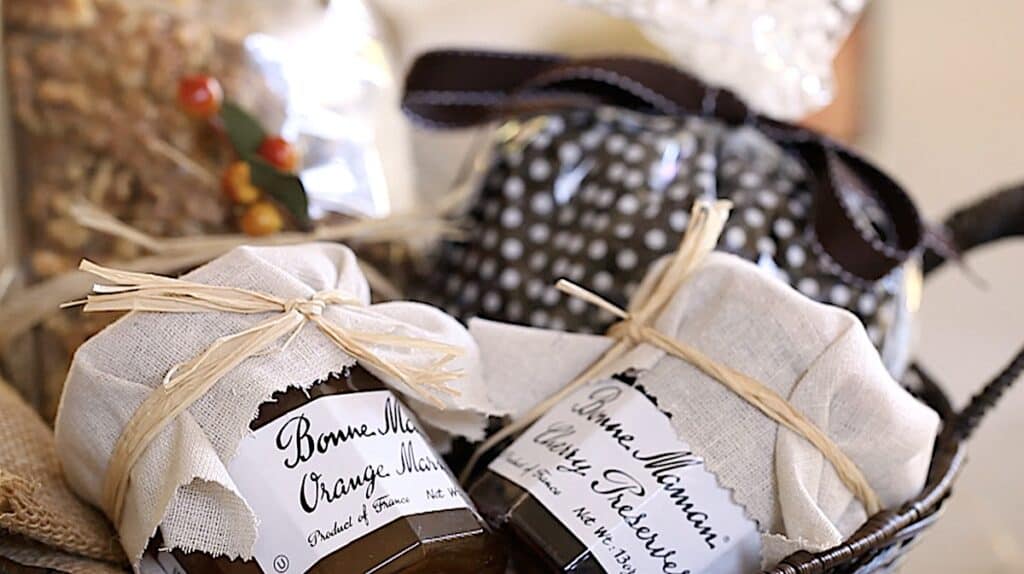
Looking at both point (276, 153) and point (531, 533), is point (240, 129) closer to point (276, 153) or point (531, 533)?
point (276, 153)

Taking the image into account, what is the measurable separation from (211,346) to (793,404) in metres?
0.25

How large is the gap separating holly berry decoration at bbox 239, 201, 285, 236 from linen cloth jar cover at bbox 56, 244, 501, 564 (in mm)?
174

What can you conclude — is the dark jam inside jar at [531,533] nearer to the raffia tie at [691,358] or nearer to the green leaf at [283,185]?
the raffia tie at [691,358]

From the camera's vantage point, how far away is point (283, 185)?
0.67 m

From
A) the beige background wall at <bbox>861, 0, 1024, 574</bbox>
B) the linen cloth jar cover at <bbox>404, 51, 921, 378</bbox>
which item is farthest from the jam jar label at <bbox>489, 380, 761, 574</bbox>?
the beige background wall at <bbox>861, 0, 1024, 574</bbox>

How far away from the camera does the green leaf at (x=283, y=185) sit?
67cm

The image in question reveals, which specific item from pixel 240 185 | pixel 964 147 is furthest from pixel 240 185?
pixel 964 147

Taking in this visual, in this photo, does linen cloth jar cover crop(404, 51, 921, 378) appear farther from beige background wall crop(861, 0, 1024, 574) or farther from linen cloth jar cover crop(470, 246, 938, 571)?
beige background wall crop(861, 0, 1024, 574)

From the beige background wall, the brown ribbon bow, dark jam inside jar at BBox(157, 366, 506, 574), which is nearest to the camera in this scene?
dark jam inside jar at BBox(157, 366, 506, 574)

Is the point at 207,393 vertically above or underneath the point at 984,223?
underneath

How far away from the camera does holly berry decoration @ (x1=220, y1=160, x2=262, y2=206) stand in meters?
0.67

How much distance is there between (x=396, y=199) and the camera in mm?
782

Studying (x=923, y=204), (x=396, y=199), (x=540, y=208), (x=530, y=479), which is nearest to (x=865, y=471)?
(x=530, y=479)

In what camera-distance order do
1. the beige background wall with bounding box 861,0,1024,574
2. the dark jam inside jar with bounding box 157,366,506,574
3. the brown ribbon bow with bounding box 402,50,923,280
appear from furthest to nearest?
the beige background wall with bounding box 861,0,1024,574 < the brown ribbon bow with bounding box 402,50,923,280 < the dark jam inside jar with bounding box 157,366,506,574
